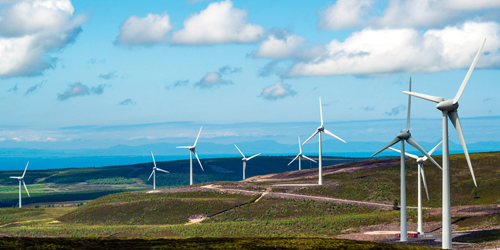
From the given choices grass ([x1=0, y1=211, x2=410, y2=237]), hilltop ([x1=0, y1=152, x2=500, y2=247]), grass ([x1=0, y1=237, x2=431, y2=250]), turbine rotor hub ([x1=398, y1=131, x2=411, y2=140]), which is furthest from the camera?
grass ([x1=0, y1=211, x2=410, y2=237])

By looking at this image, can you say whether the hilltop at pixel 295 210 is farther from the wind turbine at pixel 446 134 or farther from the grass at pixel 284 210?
the wind turbine at pixel 446 134

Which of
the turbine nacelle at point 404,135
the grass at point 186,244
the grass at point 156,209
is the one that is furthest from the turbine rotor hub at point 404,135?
the grass at point 156,209

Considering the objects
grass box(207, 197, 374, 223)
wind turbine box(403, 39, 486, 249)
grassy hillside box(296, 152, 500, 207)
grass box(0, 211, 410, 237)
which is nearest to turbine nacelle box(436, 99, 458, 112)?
wind turbine box(403, 39, 486, 249)

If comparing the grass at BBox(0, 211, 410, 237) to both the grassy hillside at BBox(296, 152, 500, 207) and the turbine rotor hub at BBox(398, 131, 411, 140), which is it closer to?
the grassy hillside at BBox(296, 152, 500, 207)

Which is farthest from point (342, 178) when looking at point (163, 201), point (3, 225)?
point (3, 225)

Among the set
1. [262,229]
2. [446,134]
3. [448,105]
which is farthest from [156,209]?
[448,105]

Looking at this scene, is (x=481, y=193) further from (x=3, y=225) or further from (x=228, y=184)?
(x=3, y=225)

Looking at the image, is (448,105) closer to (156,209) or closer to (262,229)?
(262,229)
